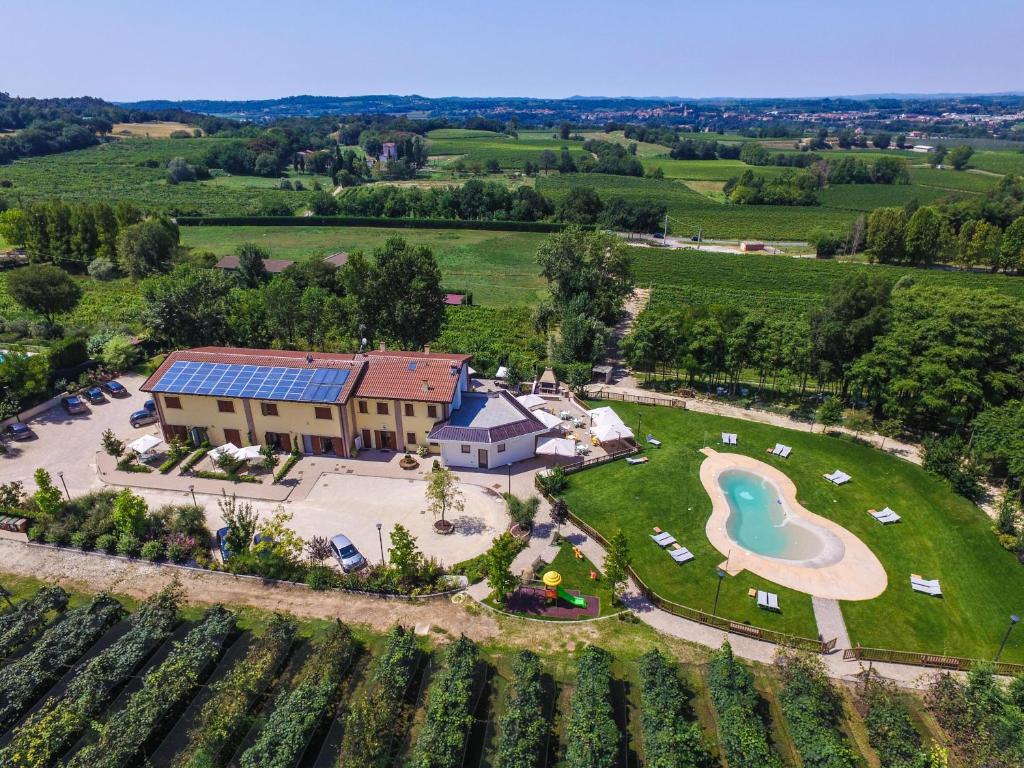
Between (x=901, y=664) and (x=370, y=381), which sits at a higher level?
(x=370, y=381)

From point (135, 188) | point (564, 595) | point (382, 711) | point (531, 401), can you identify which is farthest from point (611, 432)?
point (135, 188)

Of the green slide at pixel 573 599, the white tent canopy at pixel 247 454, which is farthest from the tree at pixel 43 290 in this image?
the green slide at pixel 573 599

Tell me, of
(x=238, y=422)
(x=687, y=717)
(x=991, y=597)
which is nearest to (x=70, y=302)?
(x=238, y=422)

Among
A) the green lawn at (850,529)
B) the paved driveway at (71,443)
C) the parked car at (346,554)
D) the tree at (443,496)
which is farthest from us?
the paved driveway at (71,443)

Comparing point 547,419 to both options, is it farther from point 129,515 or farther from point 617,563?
point 129,515

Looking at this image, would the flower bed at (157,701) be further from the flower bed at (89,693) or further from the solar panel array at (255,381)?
the solar panel array at (255,381)

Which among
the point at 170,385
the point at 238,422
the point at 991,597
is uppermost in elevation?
the point at 170,385

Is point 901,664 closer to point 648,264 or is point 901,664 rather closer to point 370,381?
point 370,381

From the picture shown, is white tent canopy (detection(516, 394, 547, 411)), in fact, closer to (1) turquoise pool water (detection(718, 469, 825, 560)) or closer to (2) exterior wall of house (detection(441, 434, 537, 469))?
(2) exterior wall of house (detection(441, 434, 537, 469))
